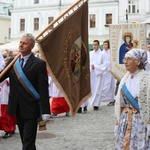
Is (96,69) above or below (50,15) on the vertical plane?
below

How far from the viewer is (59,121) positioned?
9086 millimetres

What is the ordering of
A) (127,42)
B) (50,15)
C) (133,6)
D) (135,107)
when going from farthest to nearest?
(50,15), (133,6), (127,42), (135,107)

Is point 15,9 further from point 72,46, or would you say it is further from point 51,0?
point 72,46

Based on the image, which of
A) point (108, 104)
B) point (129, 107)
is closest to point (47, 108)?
point (129, 107)

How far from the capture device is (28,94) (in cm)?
481

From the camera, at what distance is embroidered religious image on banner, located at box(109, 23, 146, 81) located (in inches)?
313

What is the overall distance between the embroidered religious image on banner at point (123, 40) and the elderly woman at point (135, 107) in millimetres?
3513

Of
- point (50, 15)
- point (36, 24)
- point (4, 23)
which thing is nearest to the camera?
Answer: point (50, 15)

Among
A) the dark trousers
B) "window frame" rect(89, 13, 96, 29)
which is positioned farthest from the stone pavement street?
"window frame" rect(89, 13, 96, 29)

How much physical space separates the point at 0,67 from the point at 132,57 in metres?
2.96

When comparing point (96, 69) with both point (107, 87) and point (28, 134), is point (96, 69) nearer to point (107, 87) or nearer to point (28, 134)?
point (107, 87)

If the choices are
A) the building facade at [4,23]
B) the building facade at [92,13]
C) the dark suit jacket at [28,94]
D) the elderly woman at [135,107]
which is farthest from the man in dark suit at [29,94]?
the building facade at [4,23]

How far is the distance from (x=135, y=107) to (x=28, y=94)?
1.33 meters

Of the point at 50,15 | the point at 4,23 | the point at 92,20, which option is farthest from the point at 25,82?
the point at 4,23
